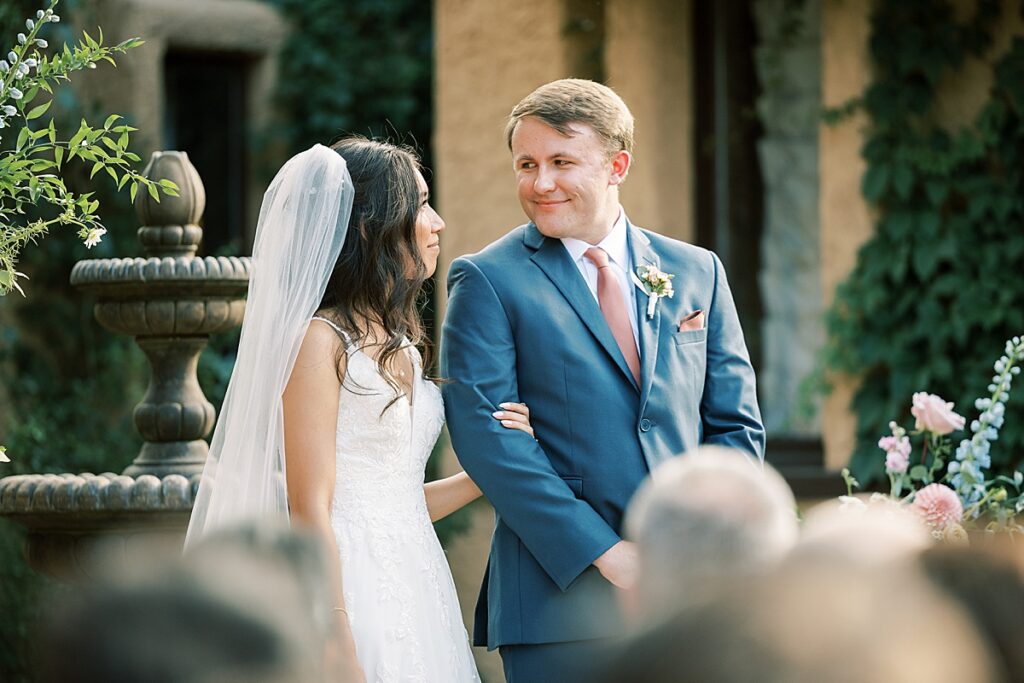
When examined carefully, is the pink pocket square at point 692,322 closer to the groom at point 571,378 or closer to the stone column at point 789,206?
the groom at point 571,378

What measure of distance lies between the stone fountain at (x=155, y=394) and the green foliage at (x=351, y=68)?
425 cm

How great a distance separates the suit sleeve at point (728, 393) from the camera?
128 inches

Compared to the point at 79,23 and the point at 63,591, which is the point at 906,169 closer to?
the point at 63,591

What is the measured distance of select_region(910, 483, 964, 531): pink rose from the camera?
3123mm

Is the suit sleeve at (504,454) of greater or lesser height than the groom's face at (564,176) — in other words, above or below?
below

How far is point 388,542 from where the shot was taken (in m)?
3.08

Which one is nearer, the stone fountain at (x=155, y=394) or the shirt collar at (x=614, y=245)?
the shirt collar at (x=614, y=245)

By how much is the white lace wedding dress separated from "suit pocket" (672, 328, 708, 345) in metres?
0.58

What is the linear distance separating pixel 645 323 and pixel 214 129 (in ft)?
19.2

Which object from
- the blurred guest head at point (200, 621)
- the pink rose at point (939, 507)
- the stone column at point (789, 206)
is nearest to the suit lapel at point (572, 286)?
the pink rose at point (939, 507)

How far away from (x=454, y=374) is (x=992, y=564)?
6.85 feet

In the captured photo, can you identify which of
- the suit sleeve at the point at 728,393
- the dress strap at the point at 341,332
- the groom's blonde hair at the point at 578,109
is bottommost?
the suit sleeve at the point at 728,393

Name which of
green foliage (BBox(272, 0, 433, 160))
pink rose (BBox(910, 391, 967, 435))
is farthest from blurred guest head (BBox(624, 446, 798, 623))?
green foliage (BBox(272, 0, 433, 160))

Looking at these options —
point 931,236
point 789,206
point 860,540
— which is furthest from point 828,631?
point 789,206
